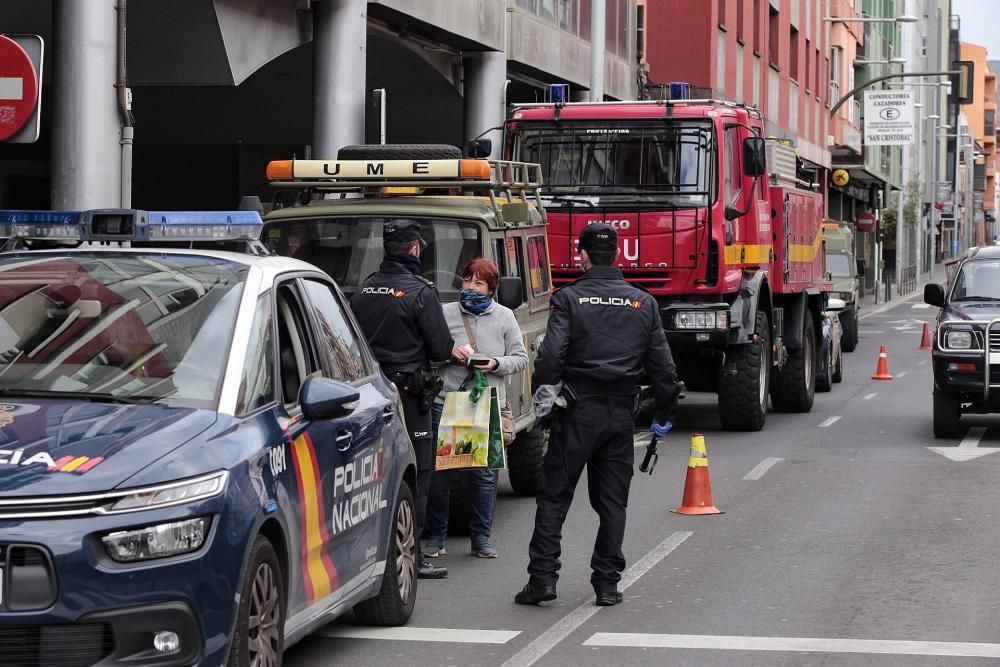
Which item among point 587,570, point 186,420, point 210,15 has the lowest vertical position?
point 587,570

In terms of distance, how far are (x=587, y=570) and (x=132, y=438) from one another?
443 centimetres

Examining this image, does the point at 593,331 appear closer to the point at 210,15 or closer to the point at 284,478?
the point at 284,478

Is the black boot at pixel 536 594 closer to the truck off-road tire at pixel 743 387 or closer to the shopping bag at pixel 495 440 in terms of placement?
the shopping bag at pixel 495 440

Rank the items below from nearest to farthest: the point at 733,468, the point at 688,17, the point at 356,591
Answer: the point at 356,591 → the point at 733,468 → the point at 688,17

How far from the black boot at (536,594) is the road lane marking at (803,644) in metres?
0.64

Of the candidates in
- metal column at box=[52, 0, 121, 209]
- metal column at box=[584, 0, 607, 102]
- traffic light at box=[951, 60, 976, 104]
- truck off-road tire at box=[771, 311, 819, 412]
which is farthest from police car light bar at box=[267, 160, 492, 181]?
traffic light at box=[951, 60, 976, 104]

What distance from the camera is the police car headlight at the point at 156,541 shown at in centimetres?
522

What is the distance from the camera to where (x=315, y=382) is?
643cm

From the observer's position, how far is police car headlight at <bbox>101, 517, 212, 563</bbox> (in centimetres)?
522

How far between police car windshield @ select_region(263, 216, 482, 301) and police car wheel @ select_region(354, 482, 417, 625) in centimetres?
320

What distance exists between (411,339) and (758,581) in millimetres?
2287

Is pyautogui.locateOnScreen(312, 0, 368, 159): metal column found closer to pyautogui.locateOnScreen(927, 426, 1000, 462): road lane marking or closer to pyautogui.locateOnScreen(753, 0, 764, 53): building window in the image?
pyautogui.locateOnScreen(927, 426, 1000, 462): road lane marking

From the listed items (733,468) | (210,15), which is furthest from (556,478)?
(210,15)

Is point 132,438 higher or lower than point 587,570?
higher
